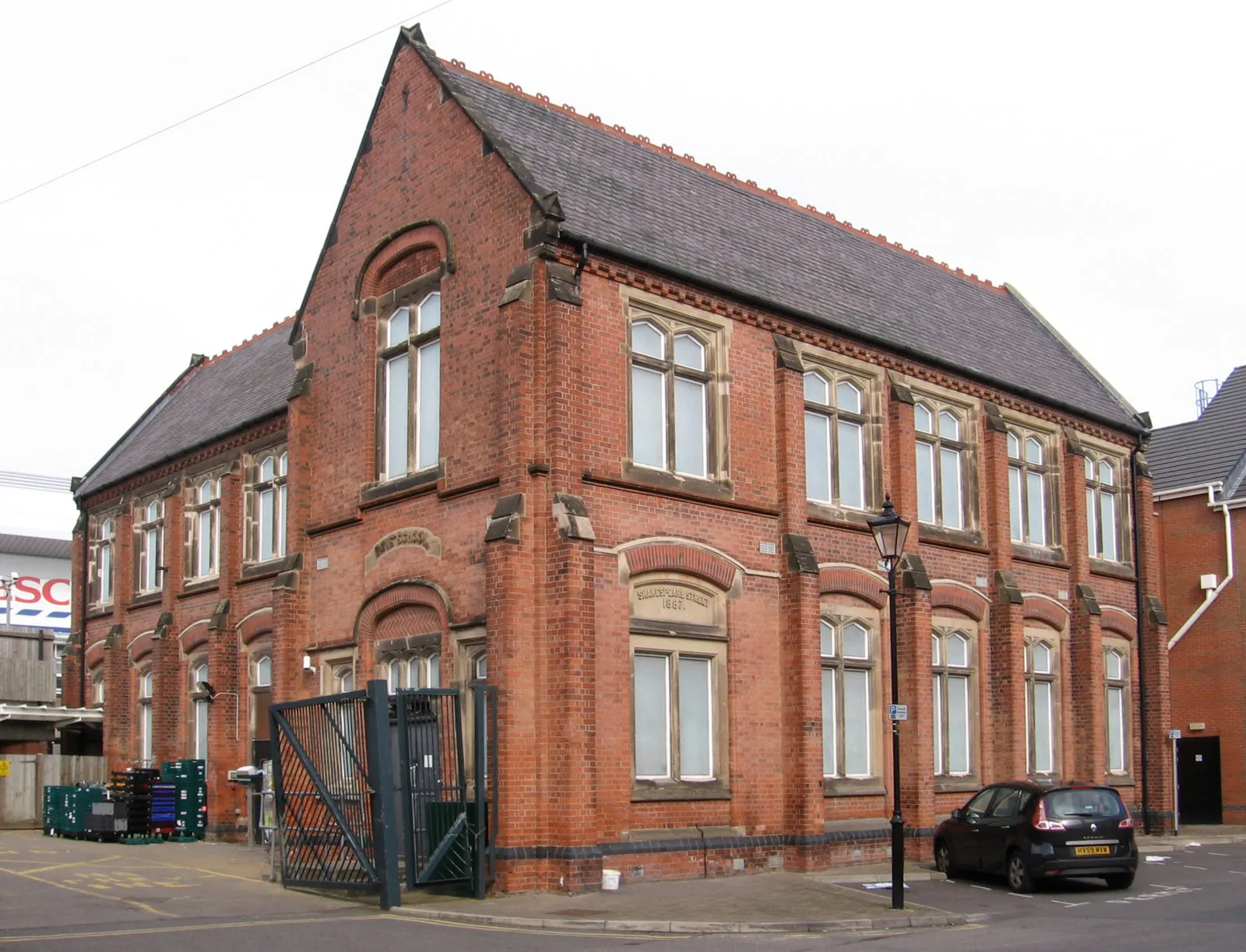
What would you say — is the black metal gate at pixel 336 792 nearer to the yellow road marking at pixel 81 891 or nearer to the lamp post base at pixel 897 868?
the yellow road marking at pixel 81 891

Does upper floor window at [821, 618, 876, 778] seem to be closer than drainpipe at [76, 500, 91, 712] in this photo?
Yes

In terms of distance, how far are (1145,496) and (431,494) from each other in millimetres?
17817

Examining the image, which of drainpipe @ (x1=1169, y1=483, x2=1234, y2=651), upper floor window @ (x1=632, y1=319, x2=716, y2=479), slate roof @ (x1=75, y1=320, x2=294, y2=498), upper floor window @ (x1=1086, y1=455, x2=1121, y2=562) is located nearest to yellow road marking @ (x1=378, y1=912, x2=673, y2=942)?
upper floor window @ (x1=632, y1=319, x2=716, y2=479)

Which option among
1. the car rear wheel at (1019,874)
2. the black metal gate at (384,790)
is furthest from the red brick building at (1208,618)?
the black metal gate at (384,790)

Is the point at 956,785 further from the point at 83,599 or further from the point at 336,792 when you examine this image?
the point at 83,599

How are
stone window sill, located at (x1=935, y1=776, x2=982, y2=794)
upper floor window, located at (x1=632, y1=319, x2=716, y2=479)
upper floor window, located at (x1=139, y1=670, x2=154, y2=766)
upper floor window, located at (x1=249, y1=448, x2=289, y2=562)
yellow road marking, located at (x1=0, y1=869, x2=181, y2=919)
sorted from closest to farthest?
yellow road marking, located at (x1=0, y1=869, x2=181, y2=919) < upper floor window, located at (x1=632, y1=319, x2=716, y2=479) < stone window sill, located at (x1=935, y1=776, x2=982, y2=794) < upper floor window, located at (x1=249, y1=448, x2=289, y2=562) < upper floor window, located at (x1=139, y1=670, x2=154, y2=766)

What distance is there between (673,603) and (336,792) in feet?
17.7

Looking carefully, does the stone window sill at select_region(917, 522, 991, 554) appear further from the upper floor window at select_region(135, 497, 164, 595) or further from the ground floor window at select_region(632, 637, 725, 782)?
the upper floor window at select_region(135, 497, 164, 595)

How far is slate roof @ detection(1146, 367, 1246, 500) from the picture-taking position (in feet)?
116

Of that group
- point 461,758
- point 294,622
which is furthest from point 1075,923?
point 294,622

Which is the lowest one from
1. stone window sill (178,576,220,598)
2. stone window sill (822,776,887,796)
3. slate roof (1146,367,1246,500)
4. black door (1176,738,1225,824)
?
black door (1176,738,1225,824)

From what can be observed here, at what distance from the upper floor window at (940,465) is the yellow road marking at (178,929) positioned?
13494mm

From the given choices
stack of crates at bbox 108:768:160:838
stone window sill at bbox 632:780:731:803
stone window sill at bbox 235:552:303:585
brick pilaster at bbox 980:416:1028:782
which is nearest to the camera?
stone window sill at bbox 632:780:731:803

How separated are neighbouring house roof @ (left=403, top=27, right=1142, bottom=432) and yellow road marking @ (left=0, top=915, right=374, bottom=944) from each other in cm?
931
